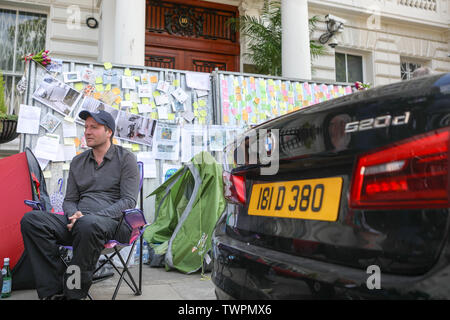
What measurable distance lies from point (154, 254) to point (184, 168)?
97cm

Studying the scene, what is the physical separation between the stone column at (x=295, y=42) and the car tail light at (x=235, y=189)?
5.94 m

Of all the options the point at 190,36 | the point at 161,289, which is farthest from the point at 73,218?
the point at 190,36

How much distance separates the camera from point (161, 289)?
308 centimetres

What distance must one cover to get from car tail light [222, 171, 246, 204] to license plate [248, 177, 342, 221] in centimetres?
8

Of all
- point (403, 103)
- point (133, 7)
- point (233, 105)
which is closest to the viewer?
point (403, 103)

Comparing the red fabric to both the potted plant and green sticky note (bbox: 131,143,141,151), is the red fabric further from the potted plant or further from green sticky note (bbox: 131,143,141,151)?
the potted plant

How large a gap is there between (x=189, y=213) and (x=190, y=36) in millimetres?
6670

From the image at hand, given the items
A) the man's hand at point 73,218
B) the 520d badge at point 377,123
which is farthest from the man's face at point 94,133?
the 520d badge at point 377,123

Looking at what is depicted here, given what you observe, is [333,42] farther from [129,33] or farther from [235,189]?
[235,189]

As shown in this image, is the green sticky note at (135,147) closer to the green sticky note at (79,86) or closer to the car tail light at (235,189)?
→ the green sticky note at (79,86)

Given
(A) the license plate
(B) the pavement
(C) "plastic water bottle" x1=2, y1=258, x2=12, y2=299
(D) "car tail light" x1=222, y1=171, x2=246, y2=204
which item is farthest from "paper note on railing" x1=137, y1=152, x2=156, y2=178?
(A) the license plate

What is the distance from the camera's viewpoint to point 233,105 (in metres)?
5.13

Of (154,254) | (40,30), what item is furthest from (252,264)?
(40,30)

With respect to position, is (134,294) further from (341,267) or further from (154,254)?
(341,267)
